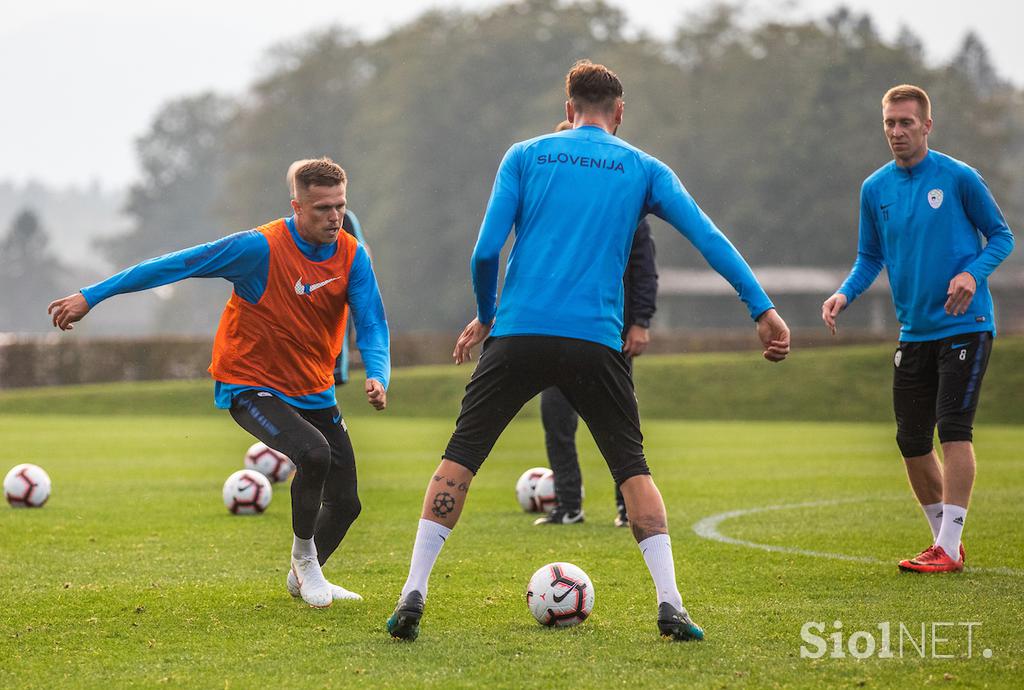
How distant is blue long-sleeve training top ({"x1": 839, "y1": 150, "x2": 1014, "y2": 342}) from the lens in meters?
7.50

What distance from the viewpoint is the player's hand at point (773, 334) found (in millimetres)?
5582

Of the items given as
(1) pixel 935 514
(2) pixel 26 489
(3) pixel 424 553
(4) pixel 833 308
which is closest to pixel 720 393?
(2) pixel 26 489

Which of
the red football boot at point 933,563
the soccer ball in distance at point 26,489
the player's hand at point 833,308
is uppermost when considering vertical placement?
the player's hand at point 833,308

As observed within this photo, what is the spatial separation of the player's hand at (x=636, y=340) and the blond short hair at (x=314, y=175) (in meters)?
2.45

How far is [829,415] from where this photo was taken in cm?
3008

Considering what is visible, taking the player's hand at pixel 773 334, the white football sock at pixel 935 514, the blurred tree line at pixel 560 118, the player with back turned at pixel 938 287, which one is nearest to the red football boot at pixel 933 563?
the player with back turned at pixel 938 287

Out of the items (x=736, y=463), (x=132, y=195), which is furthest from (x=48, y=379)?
(x=132, y=195)

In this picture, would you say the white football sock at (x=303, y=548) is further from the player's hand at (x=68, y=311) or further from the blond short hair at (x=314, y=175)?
the blond short hair at (x=314, y=175)

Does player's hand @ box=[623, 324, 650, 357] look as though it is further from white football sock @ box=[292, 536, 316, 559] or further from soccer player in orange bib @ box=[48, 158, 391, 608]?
white football sock @ box=[292, 536, 316, 559]

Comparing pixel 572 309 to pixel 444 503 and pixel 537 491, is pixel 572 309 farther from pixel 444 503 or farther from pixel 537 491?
pixel 537 491

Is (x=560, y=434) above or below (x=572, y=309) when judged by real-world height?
below

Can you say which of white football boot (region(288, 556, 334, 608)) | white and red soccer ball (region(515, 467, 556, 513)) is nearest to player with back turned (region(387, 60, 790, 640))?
white football boot (region(288, 556, 334, 608))

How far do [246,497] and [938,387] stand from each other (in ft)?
18.7

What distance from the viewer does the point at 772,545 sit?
877cm
